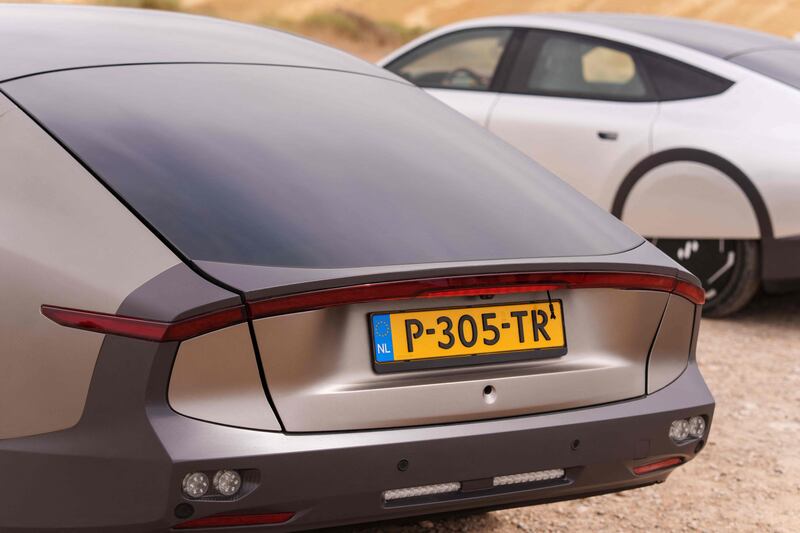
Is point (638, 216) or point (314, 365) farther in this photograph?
point (638, 216)

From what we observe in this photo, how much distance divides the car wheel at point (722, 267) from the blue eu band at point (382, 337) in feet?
14.0

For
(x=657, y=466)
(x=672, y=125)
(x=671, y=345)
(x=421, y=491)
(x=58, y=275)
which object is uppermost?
(x=58, y=275)

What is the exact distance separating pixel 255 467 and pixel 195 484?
0.44 feet

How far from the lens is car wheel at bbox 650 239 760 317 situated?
6.78 metres

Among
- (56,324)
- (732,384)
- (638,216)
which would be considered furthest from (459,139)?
(638,216)

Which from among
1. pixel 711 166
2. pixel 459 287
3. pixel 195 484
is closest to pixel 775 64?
pixel 711 166

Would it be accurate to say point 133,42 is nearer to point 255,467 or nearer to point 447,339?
point 447,339

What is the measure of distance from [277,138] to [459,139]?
0.68m

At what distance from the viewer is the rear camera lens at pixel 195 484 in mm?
2678

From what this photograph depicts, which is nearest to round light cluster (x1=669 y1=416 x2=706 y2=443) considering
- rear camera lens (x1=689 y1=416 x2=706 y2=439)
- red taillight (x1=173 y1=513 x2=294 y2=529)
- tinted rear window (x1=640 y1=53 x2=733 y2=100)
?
rear camera lens (x1=689 y1=416 x2=706 y2=439)

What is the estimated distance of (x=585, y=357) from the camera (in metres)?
3.15

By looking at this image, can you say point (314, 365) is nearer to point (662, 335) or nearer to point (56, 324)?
point (56, 324)

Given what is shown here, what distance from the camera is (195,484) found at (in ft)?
8.83

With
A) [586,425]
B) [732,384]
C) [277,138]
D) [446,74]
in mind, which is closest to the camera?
[586,425]
